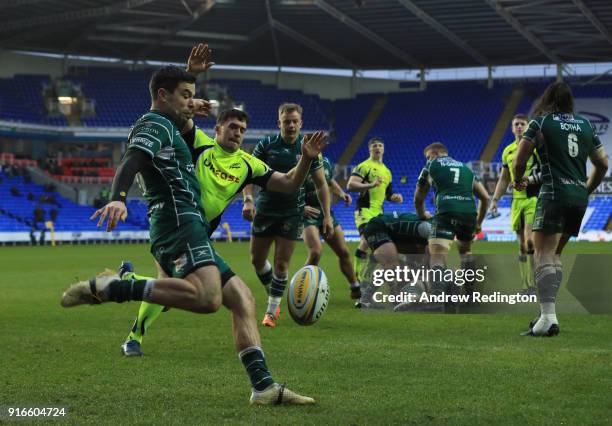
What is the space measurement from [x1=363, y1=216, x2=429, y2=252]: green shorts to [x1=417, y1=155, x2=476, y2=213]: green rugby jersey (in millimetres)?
1477

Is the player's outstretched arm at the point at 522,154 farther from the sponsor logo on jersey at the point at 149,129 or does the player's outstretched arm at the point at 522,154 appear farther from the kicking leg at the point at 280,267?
the sponsor logo on jersey at the point at 149,129

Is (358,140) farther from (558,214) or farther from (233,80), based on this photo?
(558,214)

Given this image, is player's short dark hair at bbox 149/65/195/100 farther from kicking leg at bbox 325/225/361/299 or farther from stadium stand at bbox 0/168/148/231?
stadium stand at bbox 0/168/148/231

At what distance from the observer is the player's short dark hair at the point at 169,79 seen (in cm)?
592

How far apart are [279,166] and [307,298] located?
345cm

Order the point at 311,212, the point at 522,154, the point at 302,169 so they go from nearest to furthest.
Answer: the point at 302,169 < the point at 522,154 < the point at 311,212

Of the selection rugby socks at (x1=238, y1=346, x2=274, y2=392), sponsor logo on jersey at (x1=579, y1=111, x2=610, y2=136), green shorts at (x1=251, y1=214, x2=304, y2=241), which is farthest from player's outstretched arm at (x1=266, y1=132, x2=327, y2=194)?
sponsor logo on jersey at (x1=579, y1=111, x2=610, y2=136)

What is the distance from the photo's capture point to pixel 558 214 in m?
8.58

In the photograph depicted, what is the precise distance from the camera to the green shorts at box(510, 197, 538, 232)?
13.3 m

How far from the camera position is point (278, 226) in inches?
408

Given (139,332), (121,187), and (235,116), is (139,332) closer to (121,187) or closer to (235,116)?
(235,116)

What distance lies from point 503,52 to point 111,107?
25.6 meters

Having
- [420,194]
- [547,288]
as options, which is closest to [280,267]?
[420,194]

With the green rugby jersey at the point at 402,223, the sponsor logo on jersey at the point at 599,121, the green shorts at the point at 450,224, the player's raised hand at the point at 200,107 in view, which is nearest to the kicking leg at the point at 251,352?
the player's raised hand at the point at 200,107
